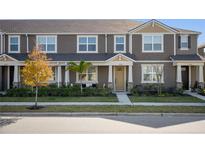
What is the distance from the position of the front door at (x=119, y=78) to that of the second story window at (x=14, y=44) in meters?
9.45

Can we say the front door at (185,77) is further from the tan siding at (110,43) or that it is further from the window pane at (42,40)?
the window pane at (42,40)

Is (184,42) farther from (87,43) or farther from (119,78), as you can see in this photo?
(87,43)

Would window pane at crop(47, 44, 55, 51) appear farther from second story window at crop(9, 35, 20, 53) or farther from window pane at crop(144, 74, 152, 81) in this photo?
window pane at crop(144, 74, 152, 81)

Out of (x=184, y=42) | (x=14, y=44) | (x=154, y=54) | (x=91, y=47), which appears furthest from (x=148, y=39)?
(x=14, y=44)

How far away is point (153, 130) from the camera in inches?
323

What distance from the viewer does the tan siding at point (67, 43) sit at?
22.2 meters

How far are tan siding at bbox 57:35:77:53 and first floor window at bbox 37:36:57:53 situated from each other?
47 centimetres

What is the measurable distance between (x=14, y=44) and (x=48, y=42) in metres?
3.22

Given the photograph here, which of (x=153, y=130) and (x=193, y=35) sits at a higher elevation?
(x=193, y=35)

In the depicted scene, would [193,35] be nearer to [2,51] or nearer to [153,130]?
[153,130]

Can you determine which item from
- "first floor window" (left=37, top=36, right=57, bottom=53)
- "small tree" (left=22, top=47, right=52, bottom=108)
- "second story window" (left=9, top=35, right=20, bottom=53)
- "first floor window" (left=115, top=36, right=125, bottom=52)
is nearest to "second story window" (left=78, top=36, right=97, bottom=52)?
"first floor window" (left=115, top=36, right=125, bottom=52)

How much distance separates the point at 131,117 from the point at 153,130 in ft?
7.87

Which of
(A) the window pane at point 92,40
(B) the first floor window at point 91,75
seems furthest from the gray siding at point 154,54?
(B) the first floor window at point 91,75

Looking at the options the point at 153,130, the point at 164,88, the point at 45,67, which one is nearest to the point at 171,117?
the point at 153,130
